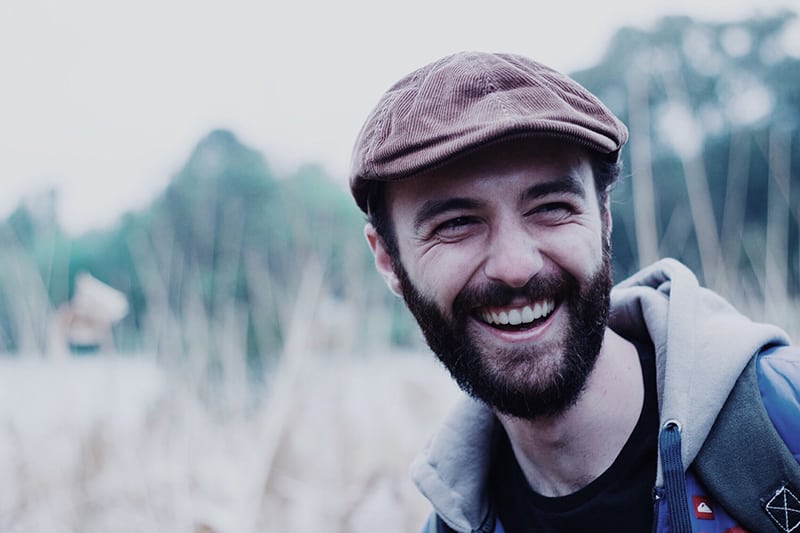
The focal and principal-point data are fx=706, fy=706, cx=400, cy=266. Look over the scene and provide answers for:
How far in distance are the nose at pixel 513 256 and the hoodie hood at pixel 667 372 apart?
0.27m

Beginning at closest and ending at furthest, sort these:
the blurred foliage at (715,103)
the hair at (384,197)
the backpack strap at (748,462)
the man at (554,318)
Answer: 1. the backpack strap at (748,462)
2. the man at (554,318)
3. the hair at (384,197)
4. the blurred foliage at (715,103)

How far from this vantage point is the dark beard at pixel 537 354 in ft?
3.71

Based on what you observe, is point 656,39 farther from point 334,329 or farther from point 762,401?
point 762,401

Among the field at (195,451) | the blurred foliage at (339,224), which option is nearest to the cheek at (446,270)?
Result: the blurred foliage at (339,224)

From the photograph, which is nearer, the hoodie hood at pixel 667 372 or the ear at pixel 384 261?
the hoodie hood at pixel 667 372

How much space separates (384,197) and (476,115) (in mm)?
299

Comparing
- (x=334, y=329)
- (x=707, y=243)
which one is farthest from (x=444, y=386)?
(x=707, y=243)

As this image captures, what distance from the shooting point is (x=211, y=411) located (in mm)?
3736

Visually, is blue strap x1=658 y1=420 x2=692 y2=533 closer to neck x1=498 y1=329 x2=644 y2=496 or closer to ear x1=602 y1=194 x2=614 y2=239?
neck x1=498 y1=329 x2=644 y2=496

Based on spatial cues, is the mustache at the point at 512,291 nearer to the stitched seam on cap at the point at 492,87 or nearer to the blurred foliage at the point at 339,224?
the stitched seam on cap at the point at 492,87

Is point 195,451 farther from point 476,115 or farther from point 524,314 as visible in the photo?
point 476,115

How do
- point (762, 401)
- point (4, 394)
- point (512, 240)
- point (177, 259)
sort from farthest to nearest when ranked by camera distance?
point (177, 259) → point (4, 394) → point (512, 240) → point (762, 401)

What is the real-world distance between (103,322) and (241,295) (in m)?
5.17

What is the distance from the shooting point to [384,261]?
1.44m
